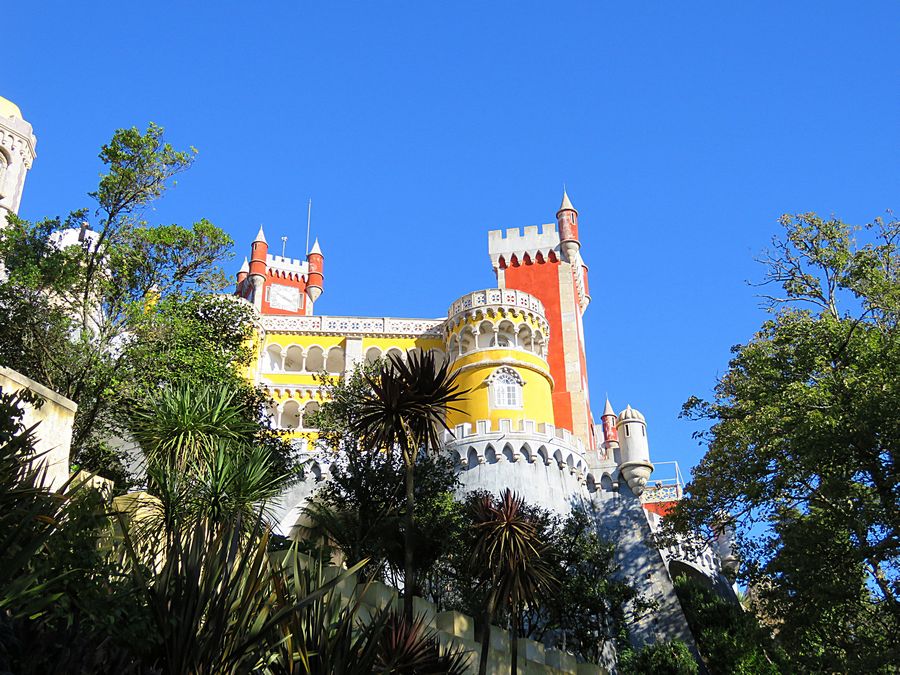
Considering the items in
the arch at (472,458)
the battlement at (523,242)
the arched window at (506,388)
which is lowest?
the arch at (472,458)

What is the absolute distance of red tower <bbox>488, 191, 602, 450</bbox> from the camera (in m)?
45.4

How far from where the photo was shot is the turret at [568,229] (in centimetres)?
5088

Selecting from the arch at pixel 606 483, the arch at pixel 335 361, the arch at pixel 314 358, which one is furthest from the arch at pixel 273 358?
the arch at pixel 606 483

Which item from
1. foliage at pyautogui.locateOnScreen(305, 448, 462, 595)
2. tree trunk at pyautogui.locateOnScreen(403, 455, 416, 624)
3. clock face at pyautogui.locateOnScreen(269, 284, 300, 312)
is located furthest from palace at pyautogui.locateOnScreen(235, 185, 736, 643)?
clock face at pyautogui.locateOnScreen(269, 284, 300, 312)

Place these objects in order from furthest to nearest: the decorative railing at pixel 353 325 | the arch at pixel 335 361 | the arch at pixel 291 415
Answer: the arch at pixel 335 361, the decorative railing at pixel 353 325, the arch at pixel 291 415

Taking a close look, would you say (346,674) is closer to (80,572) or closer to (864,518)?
(80,572)

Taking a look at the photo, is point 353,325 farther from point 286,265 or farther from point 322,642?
point 322,642

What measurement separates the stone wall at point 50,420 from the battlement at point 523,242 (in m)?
36.1

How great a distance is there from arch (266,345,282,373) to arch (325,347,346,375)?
270 cm

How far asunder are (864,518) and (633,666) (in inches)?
421

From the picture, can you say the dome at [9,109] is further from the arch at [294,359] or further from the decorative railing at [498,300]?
the decorative railing at [498,300]

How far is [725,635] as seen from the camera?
97.3 ft

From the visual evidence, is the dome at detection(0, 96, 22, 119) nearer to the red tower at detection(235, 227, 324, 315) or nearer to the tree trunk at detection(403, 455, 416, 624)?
the red tower at detection(235, 227, 324, 315)

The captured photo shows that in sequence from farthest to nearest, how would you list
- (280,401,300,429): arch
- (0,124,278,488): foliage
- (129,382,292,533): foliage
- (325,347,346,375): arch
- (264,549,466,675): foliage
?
(325,347,346,375): arch → (280,401,300,429): arch → (0,124,278,488): foliage → (129,382,292,533): foliage → (264,549,466,675): foliage
